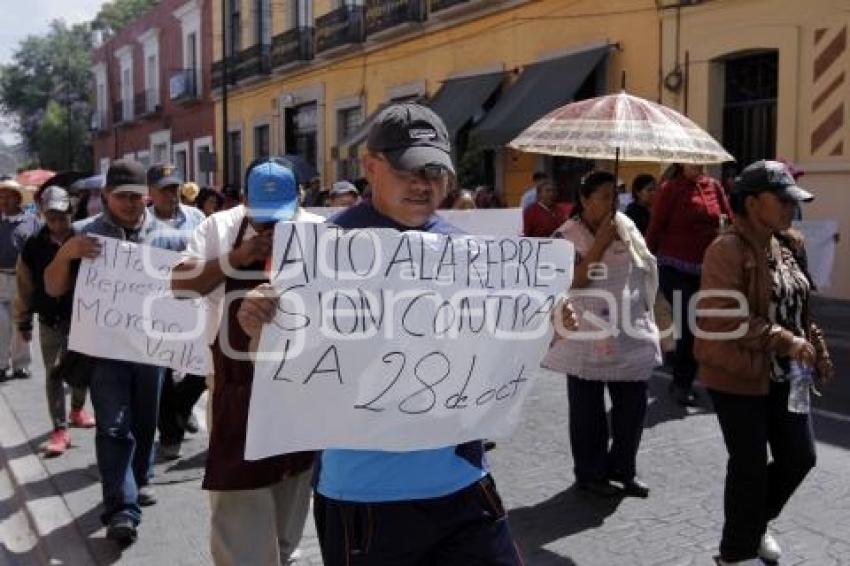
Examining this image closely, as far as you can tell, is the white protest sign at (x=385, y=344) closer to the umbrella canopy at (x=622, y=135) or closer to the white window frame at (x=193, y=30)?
the umbrella canopy at (x=622, y=135)

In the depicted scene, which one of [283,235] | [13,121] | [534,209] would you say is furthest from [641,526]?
[13,121]

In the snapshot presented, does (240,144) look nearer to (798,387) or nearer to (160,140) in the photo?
(160,140)

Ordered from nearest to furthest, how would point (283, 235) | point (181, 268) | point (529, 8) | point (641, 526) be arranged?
point (283, 235) < point (181, 268) < point (641, 526) < point (529, 8)

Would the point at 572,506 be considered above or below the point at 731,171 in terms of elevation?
below

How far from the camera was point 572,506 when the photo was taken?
Answer: 4820mm

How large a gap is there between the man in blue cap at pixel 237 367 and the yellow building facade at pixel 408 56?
11.2m

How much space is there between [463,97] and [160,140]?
23.4m

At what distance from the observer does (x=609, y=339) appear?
15.9ft

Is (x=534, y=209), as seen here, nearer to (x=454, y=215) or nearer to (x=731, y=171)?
(x=454, y=215)

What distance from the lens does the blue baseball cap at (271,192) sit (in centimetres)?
331

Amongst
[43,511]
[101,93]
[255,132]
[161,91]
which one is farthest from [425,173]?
[101,93]

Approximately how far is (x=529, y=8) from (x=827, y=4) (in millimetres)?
5949

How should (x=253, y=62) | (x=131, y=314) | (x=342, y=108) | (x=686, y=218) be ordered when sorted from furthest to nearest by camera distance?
(x=253, y=62), (x=342, y=108), (x=686, y=218), (x=131, y=314)

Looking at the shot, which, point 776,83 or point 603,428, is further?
point 776,83
